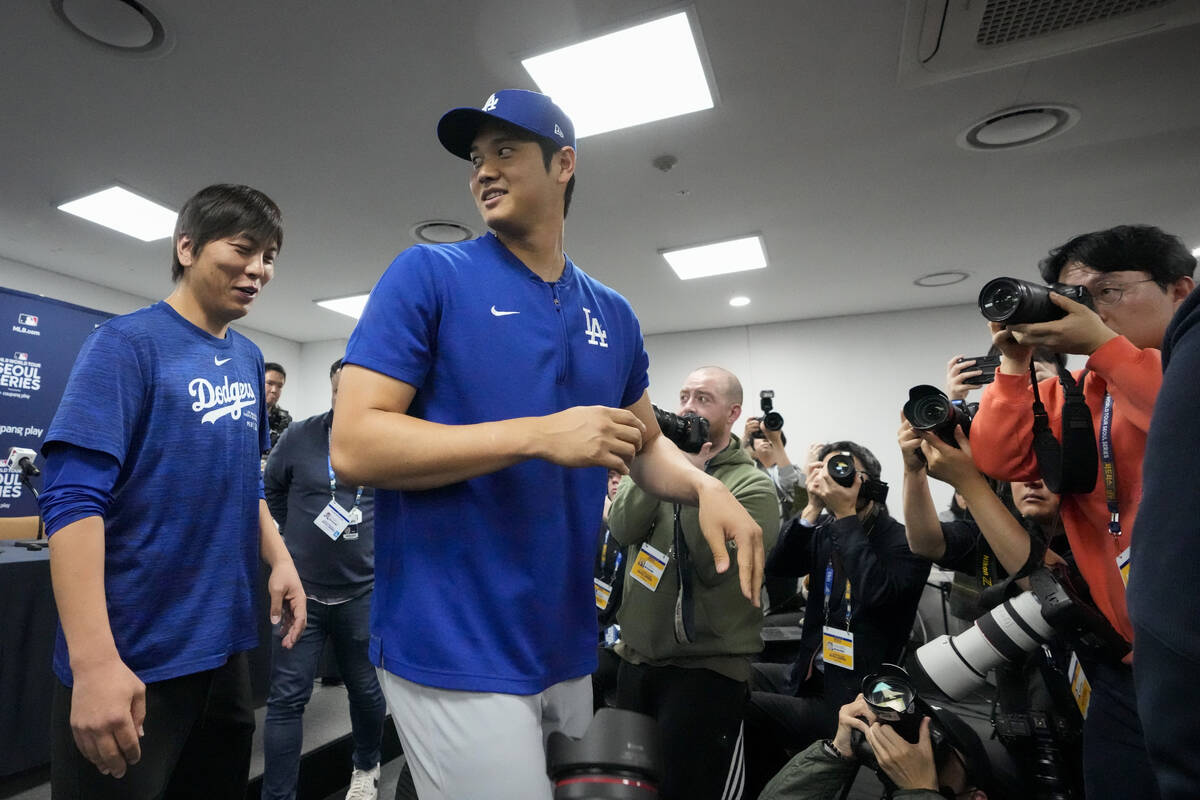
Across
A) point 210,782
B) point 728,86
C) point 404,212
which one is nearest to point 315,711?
point 210,782

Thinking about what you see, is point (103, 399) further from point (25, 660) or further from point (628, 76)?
point (628, 76)

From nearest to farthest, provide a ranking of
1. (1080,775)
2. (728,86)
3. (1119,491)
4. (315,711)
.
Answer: (1119,491), (1080,775), (728,86), (315,711)

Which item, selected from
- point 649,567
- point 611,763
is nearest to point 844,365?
point 649,567

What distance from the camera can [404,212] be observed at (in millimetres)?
3994

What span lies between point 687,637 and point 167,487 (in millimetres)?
1298

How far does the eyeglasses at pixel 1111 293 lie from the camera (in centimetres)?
137

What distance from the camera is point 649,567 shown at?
1947mm

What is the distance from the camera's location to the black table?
7.38 ft

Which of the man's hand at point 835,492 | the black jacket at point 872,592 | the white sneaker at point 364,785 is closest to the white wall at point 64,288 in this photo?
the white sneaker at point 364,785

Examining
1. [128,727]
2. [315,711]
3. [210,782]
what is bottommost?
[315,711]

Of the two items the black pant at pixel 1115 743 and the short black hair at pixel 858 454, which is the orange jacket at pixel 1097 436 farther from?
the short black hair at pixel 858 454

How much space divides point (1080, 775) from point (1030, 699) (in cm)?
26

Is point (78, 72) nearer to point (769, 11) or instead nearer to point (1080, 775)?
point (769, 11)

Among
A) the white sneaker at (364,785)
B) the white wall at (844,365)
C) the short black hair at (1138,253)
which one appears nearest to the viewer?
the short black hair at (1138,253)
